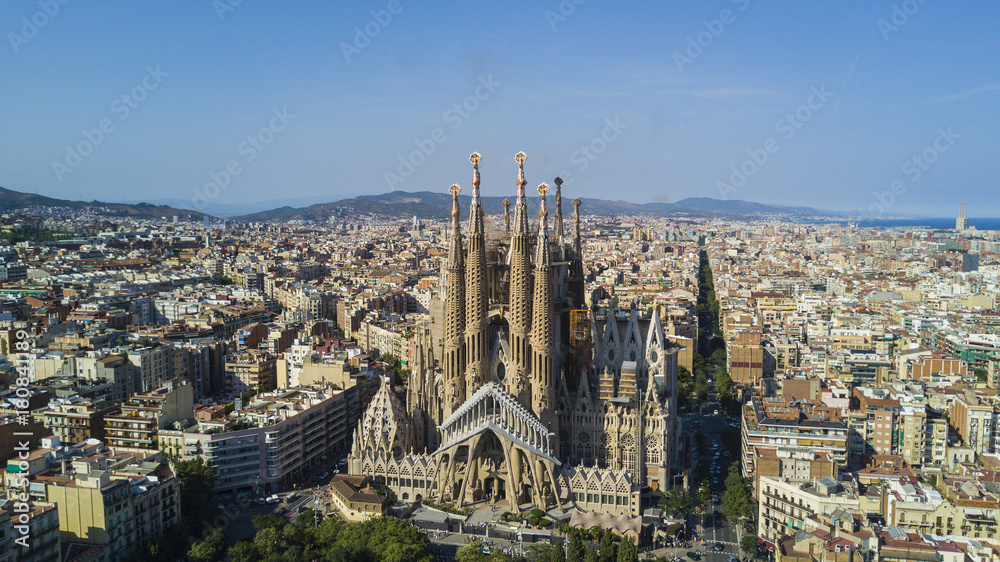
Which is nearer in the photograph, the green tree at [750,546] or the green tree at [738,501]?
the green tree at [750,546]

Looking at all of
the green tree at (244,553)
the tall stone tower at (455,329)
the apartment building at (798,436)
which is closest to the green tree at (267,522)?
the green tree at (244,553)

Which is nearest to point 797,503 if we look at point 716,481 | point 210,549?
point 716,481

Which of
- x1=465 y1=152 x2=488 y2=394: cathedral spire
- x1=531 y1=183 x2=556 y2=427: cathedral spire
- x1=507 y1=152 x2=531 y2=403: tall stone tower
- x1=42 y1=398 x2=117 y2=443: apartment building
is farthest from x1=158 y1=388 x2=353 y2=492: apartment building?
x1=531 y1=183 x2=556 y2=427: cathedral spire

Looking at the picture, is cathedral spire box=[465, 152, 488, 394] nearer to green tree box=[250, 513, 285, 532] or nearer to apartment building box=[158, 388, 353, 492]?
apartment building box=[158, 388, 353, 492]

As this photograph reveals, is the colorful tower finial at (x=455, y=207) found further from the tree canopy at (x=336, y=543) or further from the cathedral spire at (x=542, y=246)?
the tree canopy at (x=336, y=543)

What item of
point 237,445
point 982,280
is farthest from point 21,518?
point 982,280

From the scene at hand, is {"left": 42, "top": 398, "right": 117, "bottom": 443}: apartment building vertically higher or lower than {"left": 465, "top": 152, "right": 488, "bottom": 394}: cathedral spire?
lower
